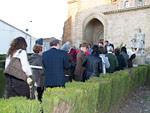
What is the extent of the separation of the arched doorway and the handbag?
2570 cm

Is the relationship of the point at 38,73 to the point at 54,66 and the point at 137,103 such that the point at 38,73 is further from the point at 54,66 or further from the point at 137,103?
the point at 137,103

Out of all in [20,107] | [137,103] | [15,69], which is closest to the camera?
[20,107]

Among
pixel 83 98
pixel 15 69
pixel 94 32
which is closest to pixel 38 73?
pixel 15 69

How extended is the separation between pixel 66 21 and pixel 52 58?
26.8 m

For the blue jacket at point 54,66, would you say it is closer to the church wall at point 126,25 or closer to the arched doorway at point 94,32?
the church wall at point 126,25

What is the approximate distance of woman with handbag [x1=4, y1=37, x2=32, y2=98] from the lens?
A: 11.7 feet

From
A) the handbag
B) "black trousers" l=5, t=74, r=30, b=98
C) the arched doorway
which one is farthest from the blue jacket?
the arched doorway

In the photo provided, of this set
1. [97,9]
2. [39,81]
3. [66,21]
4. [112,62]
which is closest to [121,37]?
[97,9]

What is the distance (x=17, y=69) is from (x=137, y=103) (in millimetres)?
4555

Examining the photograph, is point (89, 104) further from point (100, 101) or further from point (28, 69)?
point (28, 69)

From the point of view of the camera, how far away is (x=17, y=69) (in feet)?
11.7

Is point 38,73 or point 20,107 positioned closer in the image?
point 20,107

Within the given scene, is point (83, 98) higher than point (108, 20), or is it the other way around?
point (108, 20)

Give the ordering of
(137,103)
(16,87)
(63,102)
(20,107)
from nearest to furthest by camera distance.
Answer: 1. (20,107)
2. (63,102)
3. (16,87)
4. (137,103)
